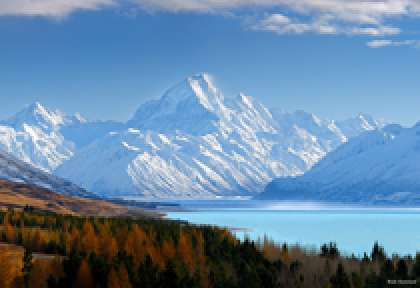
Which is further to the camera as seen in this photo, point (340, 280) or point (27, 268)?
point (340, 280)

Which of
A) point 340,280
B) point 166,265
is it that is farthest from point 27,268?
point 340,280

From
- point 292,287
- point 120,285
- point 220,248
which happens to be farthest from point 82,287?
point 220,248

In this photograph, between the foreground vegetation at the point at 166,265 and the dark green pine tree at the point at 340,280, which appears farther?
the dark green pine tree at the point at 340,280

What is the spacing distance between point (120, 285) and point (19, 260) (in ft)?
30.9

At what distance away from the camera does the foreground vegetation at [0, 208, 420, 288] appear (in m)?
36.4

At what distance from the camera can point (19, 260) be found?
42031 mm

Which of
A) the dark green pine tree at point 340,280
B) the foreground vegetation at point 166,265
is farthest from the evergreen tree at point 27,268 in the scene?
the dark green pine tree at point 340,280

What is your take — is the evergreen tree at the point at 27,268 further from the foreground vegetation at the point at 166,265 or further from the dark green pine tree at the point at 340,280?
the dark green pine tree at the point at 340,280

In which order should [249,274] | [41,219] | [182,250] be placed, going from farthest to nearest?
[41,219], [182,250], [249,274]

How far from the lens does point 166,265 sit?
41156 millimetres

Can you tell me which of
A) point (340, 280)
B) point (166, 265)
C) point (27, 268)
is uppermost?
point (166, 265)

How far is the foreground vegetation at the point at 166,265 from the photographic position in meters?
36.4

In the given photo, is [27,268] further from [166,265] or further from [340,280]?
[340,280]

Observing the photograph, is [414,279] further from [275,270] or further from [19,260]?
[19,260]
